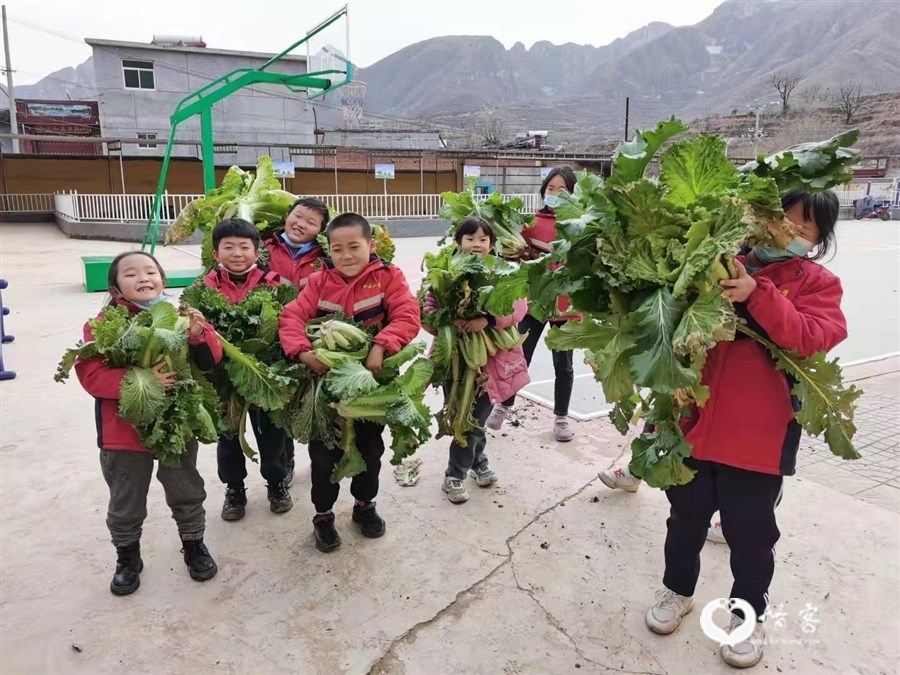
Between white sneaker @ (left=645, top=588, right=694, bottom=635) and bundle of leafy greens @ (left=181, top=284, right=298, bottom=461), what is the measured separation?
187 centimetres

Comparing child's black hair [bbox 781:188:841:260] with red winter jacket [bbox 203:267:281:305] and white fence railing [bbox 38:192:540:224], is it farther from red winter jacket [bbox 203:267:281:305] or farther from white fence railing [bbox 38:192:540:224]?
white fence railing [bbox 38:192:540:224]

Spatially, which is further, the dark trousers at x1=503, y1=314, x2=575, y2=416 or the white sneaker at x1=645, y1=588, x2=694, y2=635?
the dark trousers at x1=503, y1=314, x2=575, y2=416

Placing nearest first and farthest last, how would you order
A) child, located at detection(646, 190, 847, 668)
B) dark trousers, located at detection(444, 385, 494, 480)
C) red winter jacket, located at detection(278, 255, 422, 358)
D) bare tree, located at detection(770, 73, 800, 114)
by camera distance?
child, located at detection(646, 190, 847, 668) → red winter jacket, located at detection(278, 255, 422, 358) → dark trousers, located at detection(444, 385, 494, 480) → bare tree, located at detection(770, 73, 800, 114)

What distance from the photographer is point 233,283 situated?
330 centimetres

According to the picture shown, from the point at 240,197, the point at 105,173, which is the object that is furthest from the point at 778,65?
the point at 240,197

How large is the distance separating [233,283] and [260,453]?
96 cm

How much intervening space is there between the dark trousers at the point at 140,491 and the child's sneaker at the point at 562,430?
8.26 feet

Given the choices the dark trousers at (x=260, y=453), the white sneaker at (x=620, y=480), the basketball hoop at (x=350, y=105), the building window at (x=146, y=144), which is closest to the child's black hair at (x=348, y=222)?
the dark trousers at (x=260, y=453)

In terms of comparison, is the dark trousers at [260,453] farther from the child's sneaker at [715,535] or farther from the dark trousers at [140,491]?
the child's sneaker at [715,535]

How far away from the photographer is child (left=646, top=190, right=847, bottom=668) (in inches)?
82.0

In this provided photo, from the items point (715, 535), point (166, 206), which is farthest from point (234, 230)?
point (166, 206)

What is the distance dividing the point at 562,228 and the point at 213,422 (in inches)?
73.2

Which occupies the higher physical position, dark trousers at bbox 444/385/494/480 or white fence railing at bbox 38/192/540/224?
white fence railing at bbox 38/192/540/224

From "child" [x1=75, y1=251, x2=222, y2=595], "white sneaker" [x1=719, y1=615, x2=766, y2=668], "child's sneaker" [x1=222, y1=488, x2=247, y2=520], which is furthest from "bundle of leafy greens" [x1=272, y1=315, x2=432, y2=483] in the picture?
"white sneaker" [x1=719, y1=615, x2=766, y2=668]
